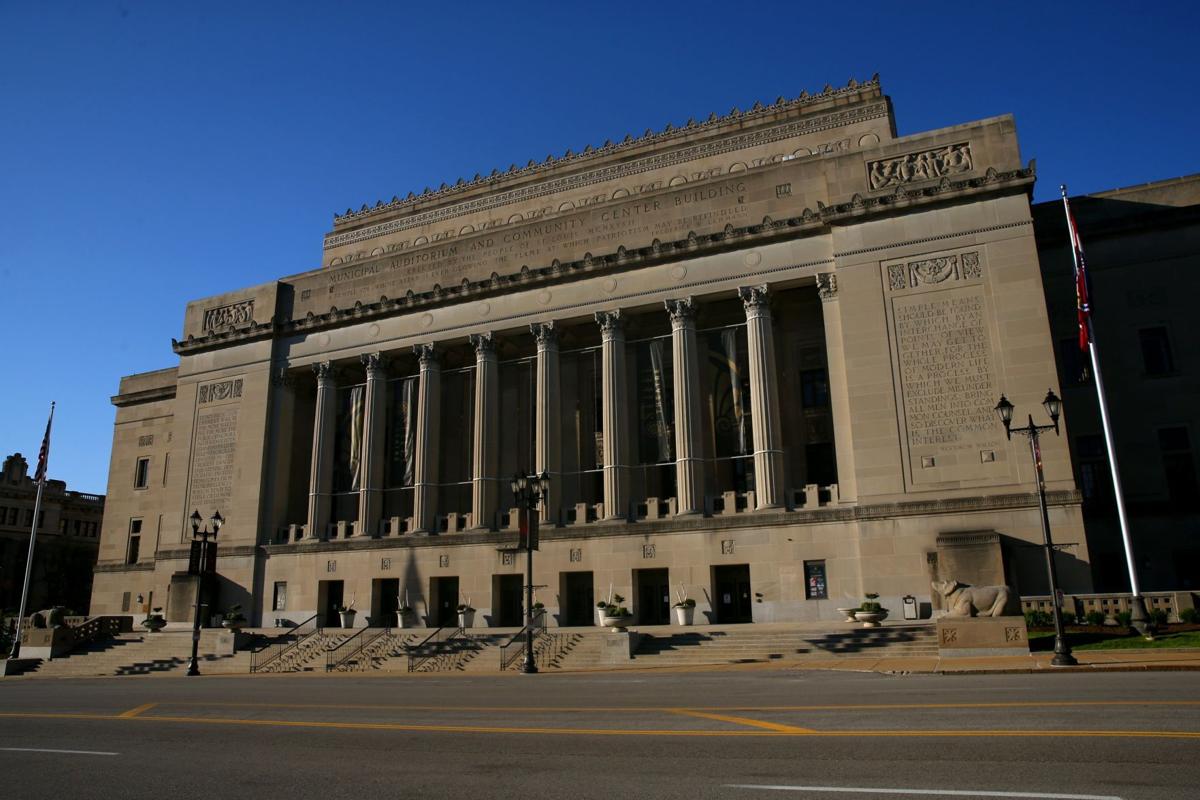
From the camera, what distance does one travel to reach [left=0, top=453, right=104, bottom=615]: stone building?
8544 cm

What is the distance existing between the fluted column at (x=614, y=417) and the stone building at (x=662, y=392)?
13 cm

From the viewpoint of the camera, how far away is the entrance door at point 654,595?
125 feet

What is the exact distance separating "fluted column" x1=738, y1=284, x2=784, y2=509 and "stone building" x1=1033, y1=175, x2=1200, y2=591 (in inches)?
510

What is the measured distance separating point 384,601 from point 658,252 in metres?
22.6

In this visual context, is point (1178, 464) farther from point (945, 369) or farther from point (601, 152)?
point (601, 152)

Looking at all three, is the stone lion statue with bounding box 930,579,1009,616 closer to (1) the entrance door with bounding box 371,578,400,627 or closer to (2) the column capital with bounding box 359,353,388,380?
(1) the entrance door with bounding box 371,578,400,627

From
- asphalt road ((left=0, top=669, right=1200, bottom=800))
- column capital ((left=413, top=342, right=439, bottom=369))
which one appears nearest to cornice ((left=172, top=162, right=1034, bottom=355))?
column capital ((left=413, top=342, right=439, bottom=369))

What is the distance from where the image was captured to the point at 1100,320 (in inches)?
1486

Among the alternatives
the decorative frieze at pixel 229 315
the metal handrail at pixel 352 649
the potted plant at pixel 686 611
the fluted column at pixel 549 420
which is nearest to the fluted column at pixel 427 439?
the fluted column at pixel 549 420

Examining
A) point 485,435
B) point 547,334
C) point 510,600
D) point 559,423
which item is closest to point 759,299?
point 547,334

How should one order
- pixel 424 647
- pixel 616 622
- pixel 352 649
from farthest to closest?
pixel 352 649
pixel 424 647
pixel 616 622

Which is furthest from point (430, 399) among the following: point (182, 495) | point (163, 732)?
point (163, 732)

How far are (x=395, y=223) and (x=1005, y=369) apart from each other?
40.9 metres

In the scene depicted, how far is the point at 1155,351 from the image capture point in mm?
36875
